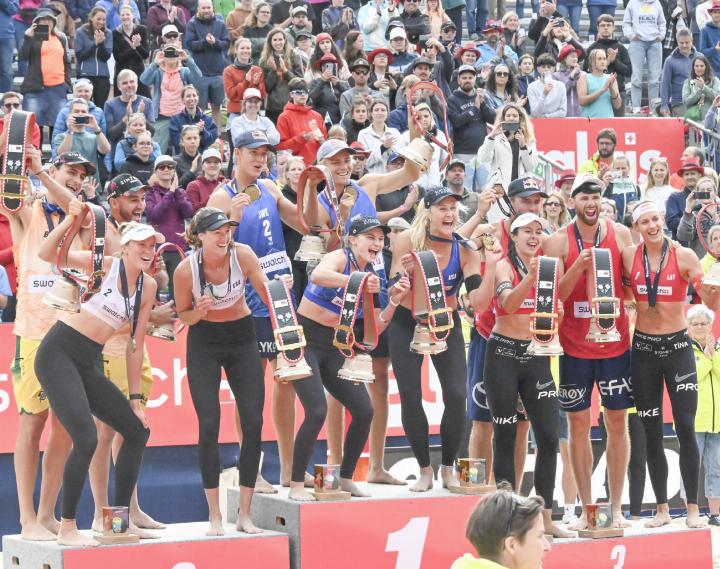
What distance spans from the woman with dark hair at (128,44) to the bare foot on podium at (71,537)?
28.7 feet

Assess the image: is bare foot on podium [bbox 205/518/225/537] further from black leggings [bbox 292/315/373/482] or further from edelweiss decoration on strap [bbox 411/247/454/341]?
edelweiss decoration on strap [bbox 411/247/454/341]

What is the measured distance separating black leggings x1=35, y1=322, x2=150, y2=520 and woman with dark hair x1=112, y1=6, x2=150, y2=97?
836 cm

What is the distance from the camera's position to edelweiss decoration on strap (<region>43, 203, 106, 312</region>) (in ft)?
25.2

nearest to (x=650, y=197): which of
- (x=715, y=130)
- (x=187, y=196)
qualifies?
(x=715, y=130)

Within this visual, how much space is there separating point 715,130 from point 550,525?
29.9 feet

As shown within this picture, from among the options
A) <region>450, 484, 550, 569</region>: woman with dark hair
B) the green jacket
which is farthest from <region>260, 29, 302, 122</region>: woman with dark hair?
<region>450, 484, 550, 569</region>: woman with dark hair

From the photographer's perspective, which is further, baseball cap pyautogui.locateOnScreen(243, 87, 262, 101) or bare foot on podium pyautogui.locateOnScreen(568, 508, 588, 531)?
baseball cap pyautogui.locateOnScreen(243, 87, 262, 101)

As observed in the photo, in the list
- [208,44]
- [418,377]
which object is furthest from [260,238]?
[208,44]

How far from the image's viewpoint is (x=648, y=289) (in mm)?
8758

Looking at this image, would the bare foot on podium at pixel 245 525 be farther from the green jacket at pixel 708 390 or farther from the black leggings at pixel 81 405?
the green jacket at pixel 708 390

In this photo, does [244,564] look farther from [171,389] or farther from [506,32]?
[506,32]

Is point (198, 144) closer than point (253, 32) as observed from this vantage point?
Yes

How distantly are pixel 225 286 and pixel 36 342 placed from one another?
123 cm

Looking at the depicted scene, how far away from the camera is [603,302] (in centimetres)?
837
